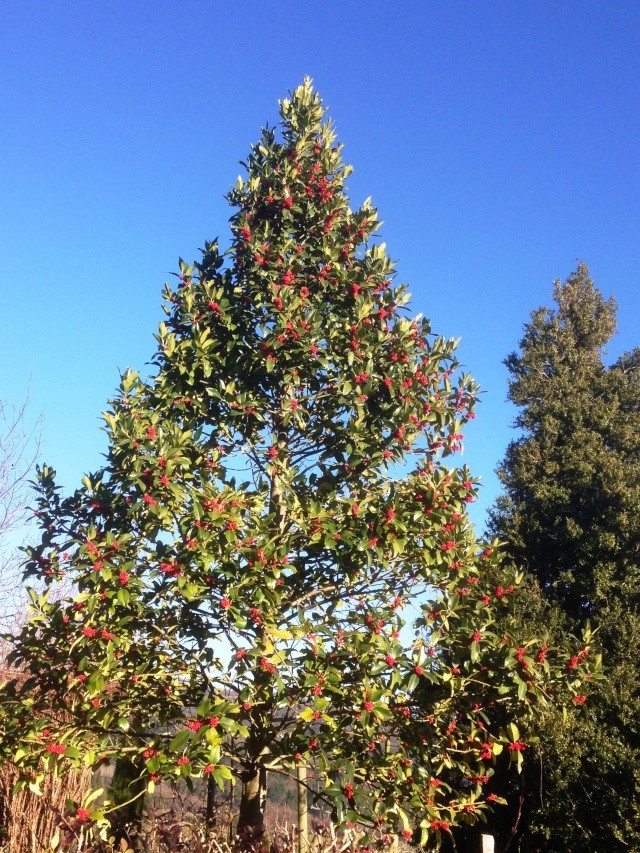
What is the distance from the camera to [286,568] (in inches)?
229

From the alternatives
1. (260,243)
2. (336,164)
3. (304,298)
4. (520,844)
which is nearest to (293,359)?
(304,298)

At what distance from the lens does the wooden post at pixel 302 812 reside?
581cm

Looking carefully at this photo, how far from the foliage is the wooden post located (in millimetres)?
259

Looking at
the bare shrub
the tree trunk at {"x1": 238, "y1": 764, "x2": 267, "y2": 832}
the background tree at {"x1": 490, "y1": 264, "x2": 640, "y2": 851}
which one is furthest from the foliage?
the background tree at {"x1": 490, "y1": 264, "x2": 640, "y2": 851}

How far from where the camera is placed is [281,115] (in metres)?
8.63

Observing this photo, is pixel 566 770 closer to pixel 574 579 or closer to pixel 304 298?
pixel 574 579

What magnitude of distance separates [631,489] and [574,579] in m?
2.37

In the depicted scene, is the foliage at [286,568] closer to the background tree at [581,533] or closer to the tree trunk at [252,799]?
the tree trunk at [252,799]

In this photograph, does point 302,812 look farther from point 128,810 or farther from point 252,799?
point 128,810

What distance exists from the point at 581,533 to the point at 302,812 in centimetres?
1099

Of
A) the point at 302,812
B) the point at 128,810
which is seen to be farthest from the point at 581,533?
the point at 128,810

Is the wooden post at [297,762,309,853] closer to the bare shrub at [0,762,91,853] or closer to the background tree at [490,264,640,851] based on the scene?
the bare shrub at [0,762,91,853]

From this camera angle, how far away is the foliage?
5488 mm

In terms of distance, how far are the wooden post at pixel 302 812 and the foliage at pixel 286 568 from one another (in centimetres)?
26
